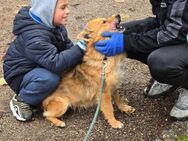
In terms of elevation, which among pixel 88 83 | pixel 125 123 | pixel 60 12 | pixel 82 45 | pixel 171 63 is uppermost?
pixel 60 12

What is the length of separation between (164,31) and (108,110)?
904mm

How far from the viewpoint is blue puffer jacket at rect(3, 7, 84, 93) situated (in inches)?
155

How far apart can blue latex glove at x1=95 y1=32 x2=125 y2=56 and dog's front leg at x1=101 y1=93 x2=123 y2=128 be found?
1.35 ft

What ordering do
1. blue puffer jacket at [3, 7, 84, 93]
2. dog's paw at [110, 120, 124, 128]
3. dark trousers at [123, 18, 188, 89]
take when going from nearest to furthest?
dark trousers at [123, 18, 188, 89] < blue puffer jacket at [3, 7, 84, 93] < dog's paw at [110, 120, 124, 128]

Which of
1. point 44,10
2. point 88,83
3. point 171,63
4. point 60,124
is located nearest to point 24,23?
point 44,10

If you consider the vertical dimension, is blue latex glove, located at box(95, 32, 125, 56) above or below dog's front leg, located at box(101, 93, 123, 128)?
above

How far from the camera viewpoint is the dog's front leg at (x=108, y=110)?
4047mm

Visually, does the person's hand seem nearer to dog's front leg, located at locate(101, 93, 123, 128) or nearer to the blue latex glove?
the blue latex glove

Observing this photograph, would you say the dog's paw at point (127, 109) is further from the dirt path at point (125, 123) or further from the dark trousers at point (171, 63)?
the dark trousers at point (171, 63)

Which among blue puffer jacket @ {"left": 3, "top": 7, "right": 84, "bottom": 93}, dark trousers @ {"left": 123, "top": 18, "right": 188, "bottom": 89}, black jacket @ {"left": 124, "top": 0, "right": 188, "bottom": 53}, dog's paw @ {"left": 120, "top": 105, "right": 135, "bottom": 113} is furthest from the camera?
dog's paw @ {"left": 120, "top": 105, "right": 135, "bottom": 113}

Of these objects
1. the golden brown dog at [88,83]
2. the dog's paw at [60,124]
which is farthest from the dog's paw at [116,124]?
the dog's paw at [60,124]

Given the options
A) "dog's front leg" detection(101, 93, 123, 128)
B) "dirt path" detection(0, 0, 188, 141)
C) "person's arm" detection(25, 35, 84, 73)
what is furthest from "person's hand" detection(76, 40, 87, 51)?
"dirt path" detection(0, 0, 188, 141)

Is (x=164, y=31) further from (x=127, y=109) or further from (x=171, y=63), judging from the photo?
(x=127, y=109)

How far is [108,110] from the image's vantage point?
4066 mm
